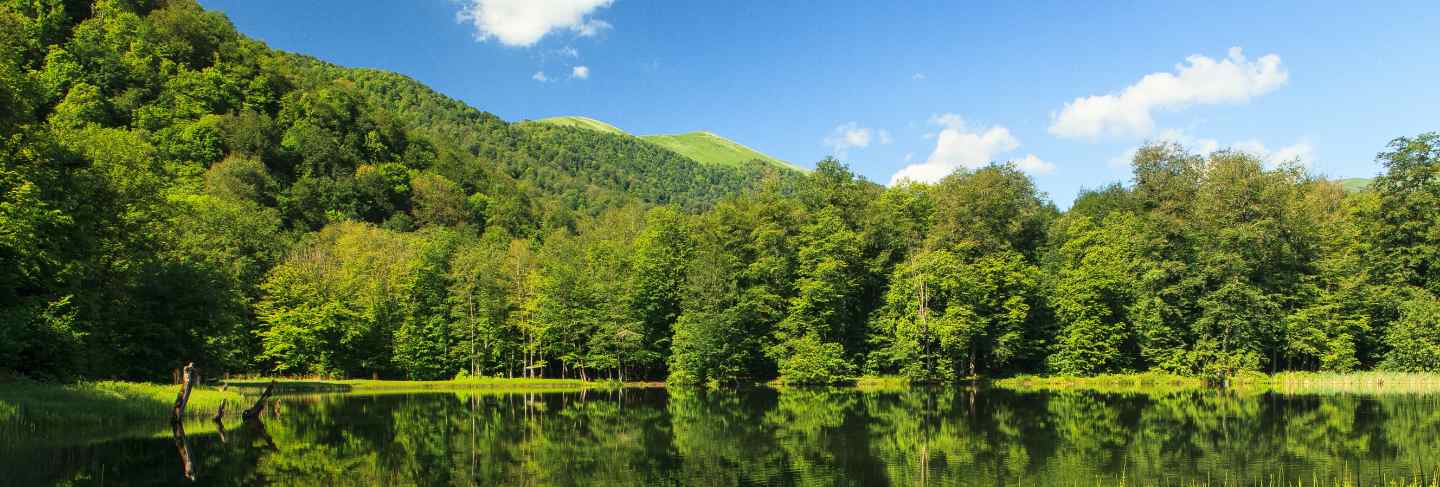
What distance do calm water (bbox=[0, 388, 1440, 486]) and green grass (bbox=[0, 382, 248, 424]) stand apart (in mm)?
888

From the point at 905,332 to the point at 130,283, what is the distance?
1997 inches

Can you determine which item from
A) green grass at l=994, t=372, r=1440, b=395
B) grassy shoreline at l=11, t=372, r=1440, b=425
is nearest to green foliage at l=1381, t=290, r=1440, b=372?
green grass at l=994, t=372, r=1440, b=395

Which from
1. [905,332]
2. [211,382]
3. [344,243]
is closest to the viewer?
[211,382]

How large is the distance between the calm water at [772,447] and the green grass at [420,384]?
2294cm

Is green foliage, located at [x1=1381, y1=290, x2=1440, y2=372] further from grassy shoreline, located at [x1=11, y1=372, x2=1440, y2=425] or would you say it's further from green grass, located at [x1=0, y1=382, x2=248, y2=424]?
green grass, located at [x1=0, y1=382, x2=248, y2=424]

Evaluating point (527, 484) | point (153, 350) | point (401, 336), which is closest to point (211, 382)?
point (153, 350)

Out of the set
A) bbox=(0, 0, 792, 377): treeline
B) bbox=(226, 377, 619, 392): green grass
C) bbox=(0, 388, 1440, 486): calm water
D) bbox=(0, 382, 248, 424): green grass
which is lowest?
bbox=(226, 377, 619, 392): green grass

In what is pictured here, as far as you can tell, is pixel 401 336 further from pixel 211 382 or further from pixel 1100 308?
pixel 1100 308

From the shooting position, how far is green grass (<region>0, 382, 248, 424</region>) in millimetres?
24703

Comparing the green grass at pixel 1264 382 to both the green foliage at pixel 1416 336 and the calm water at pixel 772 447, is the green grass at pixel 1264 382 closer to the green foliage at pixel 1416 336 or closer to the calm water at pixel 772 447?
the green foliage at pixel 1416 336

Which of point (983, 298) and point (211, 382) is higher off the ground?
point (983, 298)

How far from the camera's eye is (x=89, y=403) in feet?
92.0

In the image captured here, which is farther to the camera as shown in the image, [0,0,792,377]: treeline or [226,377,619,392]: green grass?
[226,377,619,392]: green grass

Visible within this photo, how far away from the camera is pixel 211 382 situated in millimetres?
51688
